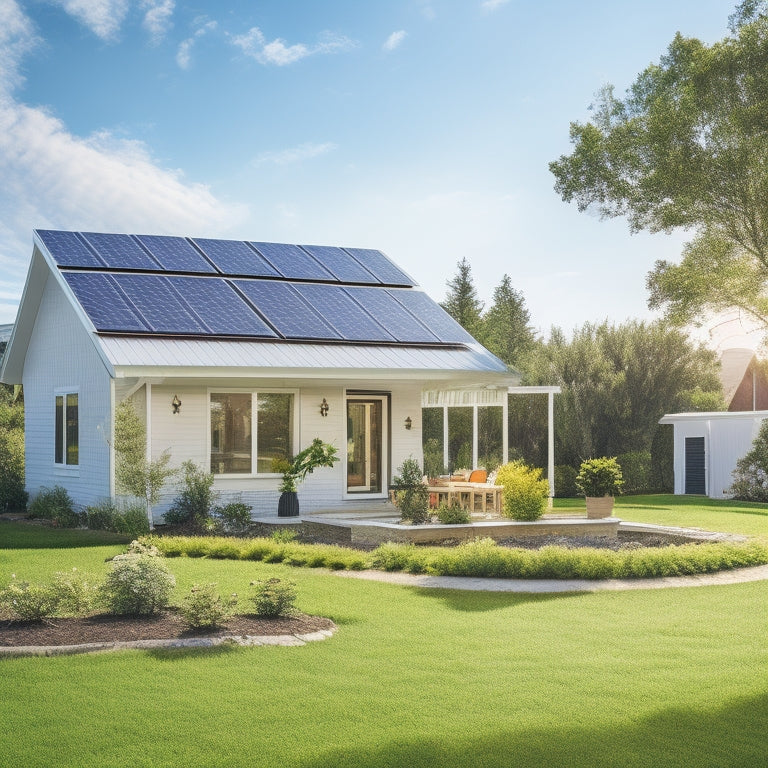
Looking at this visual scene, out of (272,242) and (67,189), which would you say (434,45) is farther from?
(67,189)

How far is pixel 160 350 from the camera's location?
15.5 m

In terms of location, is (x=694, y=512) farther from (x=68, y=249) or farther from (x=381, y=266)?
(x=68, y=249)

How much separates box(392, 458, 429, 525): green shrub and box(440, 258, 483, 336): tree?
29959mm

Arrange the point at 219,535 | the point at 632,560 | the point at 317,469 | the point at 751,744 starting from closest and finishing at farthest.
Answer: the point at 751,744, the point at 632,560, the point at 219,535, the point at 317,469

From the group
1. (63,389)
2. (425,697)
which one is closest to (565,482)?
(63,389)

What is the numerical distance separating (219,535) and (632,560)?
267 inches

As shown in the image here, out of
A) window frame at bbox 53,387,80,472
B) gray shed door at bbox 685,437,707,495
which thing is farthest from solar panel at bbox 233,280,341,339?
gray shed door at bbox 685,437,707,495

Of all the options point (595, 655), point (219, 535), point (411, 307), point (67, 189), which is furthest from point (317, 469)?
point (595, 655)

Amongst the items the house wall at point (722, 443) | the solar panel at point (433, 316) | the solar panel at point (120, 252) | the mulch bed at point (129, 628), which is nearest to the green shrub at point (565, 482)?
the house wall at point (722, 443)

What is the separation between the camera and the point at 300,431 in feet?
57.4

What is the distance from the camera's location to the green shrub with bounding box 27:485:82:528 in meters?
17.1

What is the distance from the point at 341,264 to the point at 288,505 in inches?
A: 287

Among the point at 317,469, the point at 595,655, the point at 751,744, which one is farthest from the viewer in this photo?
the point at 317,469

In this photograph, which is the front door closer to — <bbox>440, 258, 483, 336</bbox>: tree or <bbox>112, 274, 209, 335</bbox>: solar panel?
<bbox>112, 274, 209, 335</bbox>: solar panel
